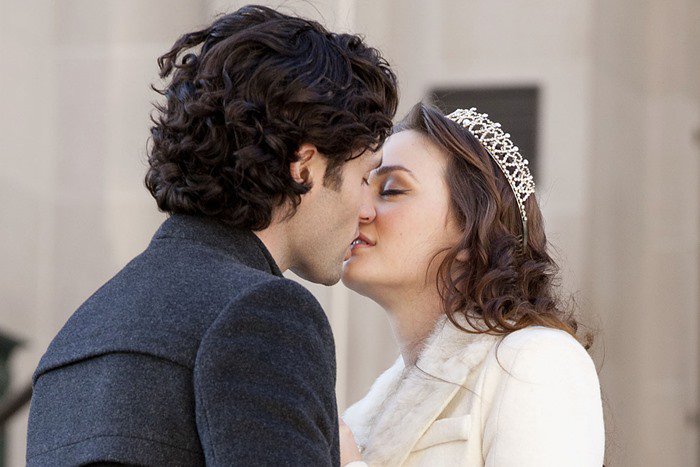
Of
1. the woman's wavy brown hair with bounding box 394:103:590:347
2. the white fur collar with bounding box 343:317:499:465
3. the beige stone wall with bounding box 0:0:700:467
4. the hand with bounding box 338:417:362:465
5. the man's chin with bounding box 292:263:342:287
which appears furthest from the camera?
the beige stone wall with bounding box 0:0:700:467

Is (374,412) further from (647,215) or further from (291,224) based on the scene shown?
(647,215)

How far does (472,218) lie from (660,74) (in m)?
3.82

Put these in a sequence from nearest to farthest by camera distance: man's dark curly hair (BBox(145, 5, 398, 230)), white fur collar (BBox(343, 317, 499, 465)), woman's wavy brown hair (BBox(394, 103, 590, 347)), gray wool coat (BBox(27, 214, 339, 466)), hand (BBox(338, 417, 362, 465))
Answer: gray wool coat (BBox(27, 214, 339, 466)) < man's dark curly hair (BBox(145, 5, 398, 230)) < hand (BBox(338, 417, 362, 465)) < white fur collar (BBox(343, 317, 499, 465)) < woman's wavy brown hair (BBox(394, 103, 590, 347))

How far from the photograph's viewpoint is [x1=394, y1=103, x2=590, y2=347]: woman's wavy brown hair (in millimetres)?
2834

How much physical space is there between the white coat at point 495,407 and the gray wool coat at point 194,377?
2.34ft

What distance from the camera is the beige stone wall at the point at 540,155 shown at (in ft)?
18.4

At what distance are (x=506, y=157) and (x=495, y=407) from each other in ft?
2.54

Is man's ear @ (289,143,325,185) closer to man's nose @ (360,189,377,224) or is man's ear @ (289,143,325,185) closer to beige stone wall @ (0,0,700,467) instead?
man's nose @ (360,189,377,224)

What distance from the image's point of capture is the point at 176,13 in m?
5.72

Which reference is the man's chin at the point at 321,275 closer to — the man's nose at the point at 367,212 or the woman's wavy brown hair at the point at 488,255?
the woman's wavy brown hair at the point at 488,255

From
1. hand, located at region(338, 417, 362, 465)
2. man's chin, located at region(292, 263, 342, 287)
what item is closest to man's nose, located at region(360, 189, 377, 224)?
hand, located at region(338, 417, 362, 465)

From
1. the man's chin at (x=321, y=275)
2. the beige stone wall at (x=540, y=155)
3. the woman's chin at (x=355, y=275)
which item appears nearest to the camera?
the man's chin at (x=321, y=275)

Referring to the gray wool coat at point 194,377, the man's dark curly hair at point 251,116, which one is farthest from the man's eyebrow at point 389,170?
the gray wool coat at point 194,377

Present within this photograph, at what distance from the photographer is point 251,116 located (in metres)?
1.93
